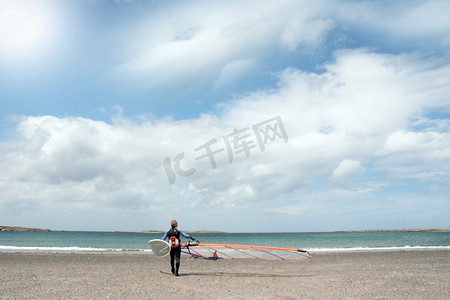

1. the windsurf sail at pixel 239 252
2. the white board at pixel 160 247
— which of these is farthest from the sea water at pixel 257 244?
the white board at pixel 160 247

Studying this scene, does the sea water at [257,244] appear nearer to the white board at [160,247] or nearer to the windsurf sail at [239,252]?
the windsurf sail at [239,252]

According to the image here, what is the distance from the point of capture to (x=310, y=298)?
7.01 meters

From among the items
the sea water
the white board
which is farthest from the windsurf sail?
the sea water

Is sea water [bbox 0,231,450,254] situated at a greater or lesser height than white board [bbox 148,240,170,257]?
lesser

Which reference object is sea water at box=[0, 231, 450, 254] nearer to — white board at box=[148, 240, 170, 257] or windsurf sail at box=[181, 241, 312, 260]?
windsurf sail at box=[181, 241, 312, 260]

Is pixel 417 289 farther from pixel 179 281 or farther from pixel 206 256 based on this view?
pixel 206 256

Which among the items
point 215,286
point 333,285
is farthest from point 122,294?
point 333,285

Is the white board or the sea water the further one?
the sea water

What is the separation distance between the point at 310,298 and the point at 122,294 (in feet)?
13.3

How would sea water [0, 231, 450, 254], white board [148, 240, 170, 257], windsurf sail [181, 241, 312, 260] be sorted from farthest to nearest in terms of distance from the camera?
sea water [0, 231, 450, 254] → windsurf sail [181, 241, 312, 260] → white board [148, 240, 170, 257]

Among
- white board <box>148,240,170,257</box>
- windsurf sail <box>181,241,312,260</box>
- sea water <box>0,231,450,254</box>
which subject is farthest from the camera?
sea water <box>0,231,450,254</box>

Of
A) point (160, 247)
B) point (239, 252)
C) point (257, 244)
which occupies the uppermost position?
point (160, 247)

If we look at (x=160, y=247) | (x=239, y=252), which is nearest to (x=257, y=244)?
(x=239, y=252)

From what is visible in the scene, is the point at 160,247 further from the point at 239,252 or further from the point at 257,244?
the point at 257,244
